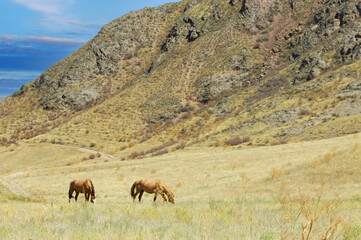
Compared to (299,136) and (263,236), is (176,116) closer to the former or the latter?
(299,136)

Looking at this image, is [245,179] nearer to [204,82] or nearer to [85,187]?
[85,187]

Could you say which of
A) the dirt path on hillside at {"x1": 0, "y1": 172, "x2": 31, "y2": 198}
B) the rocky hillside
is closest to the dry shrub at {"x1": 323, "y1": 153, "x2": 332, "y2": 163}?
the rocky hillside

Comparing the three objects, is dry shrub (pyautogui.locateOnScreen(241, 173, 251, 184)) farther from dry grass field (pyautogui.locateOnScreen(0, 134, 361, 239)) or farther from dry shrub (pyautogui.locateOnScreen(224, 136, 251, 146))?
dry shrub (pyautogui.locateOnScreen(224, 136, 251, 146))

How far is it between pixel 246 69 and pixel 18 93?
79.4 meters

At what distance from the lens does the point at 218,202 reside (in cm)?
1216

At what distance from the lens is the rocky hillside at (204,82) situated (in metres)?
47.9

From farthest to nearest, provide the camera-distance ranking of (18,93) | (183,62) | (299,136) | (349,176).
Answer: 1. (18,93)
2. (183,62)
3. (299,136)
4. (349,176)

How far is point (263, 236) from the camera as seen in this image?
19.4ft

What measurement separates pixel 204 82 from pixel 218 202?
68.0 meters

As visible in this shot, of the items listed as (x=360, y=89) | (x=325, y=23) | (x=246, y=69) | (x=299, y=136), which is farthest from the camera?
(x=246, y=69)

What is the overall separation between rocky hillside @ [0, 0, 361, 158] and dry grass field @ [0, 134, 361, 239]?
13706mm

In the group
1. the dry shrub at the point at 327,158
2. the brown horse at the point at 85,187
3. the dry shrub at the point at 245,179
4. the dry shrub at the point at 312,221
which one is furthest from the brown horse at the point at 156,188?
the dry shrub at the point at 327,158

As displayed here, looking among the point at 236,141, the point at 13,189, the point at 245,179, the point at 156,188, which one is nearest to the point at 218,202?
the point at 156,188

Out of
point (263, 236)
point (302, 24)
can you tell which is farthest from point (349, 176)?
point (302, 24)
